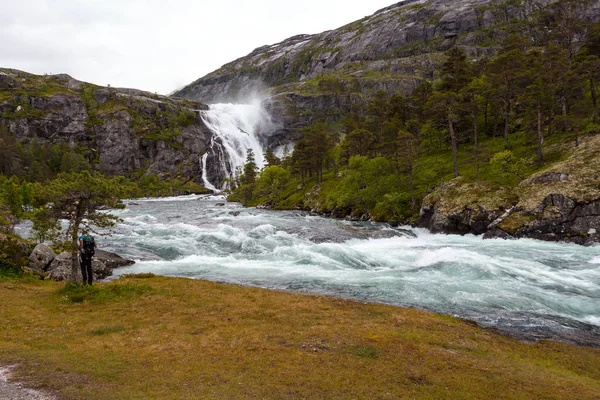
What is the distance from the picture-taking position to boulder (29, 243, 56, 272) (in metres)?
25.6

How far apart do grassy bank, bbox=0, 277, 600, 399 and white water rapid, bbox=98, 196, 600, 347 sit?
3.38 m

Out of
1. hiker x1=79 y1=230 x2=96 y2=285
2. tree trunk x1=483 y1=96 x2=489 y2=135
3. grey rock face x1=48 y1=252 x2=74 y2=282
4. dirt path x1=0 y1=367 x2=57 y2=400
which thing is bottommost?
grey rock face x1=48 y1=252 x2=74 y2=282

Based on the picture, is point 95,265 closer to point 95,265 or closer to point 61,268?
point 95,265

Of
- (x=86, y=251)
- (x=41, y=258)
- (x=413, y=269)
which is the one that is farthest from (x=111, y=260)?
(x=413, y=269)

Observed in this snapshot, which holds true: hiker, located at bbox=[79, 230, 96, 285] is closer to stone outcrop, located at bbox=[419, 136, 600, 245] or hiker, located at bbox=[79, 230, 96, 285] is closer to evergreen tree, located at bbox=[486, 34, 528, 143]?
stone outcrop, located at bbox=[419, 136, 600, 245]

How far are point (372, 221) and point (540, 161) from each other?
23640 millimetres

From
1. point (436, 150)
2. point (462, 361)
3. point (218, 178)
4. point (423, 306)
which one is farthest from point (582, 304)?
point (218, 178)

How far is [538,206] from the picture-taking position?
36906 millimetres

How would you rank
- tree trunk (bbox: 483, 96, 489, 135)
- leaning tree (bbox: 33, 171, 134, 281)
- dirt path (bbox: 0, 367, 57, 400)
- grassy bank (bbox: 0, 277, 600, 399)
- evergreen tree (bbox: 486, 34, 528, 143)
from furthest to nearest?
tree trunk (bbox: 483, 96, 489, 135) → evergreen tree (bbox: 486, 34, 528, 143) → leaning tree (bbox: 33, 171, 134, 281) → grassy bank (bbox: 0, 277, 600, 399) → dirt path (bbox: 0, 367, 57, 400)

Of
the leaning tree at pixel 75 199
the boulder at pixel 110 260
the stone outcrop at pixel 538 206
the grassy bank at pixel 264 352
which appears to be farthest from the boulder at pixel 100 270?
the stone outcrop at pixel 538 206

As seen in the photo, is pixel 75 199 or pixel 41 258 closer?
pixel 75 199

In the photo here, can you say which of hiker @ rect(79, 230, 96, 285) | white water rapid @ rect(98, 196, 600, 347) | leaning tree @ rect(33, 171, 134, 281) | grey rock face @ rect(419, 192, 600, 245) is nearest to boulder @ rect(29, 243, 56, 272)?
white water rapid @ rect(98, 196, 600, 347)

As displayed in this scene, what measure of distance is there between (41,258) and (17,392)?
70.5ft

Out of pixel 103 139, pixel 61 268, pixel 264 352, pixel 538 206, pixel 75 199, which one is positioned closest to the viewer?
pixel 264 352
